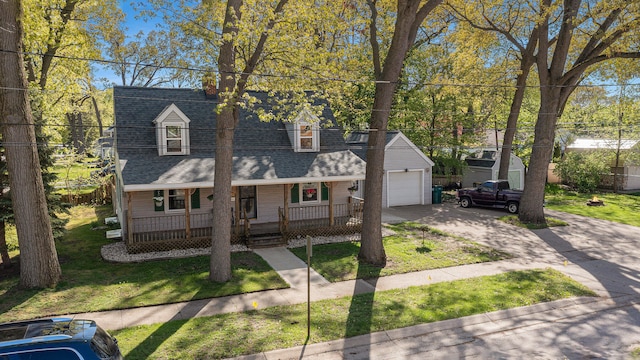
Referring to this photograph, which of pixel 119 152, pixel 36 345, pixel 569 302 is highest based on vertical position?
pixel 119 152

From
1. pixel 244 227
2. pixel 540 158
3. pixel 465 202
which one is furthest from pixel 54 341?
pixel 465 202

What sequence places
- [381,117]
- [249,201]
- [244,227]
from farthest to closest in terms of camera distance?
[249,201] → [244,227] → [381,117]

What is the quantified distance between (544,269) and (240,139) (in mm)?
13243

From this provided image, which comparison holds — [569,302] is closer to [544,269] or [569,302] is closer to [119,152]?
[544,269]

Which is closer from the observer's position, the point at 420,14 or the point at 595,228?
the point at 420,14

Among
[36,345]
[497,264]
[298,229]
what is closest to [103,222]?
[298,229]

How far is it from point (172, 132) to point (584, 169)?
105 ft

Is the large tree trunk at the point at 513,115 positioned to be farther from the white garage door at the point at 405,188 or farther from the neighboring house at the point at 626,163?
the neighboring house at the point at 626,163

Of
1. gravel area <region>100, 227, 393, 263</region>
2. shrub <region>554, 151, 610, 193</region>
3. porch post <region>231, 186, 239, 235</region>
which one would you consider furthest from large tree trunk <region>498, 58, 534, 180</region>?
porch post <region>231, 186, 239, 235</region>

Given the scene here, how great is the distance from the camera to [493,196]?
81.9 ft

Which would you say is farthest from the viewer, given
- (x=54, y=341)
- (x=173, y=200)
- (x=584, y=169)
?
(x=584, y=169)

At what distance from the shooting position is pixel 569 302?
38.1 feet

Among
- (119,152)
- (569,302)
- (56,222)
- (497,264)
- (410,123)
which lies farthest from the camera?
(410,123)

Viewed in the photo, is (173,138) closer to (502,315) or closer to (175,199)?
(175,199)
